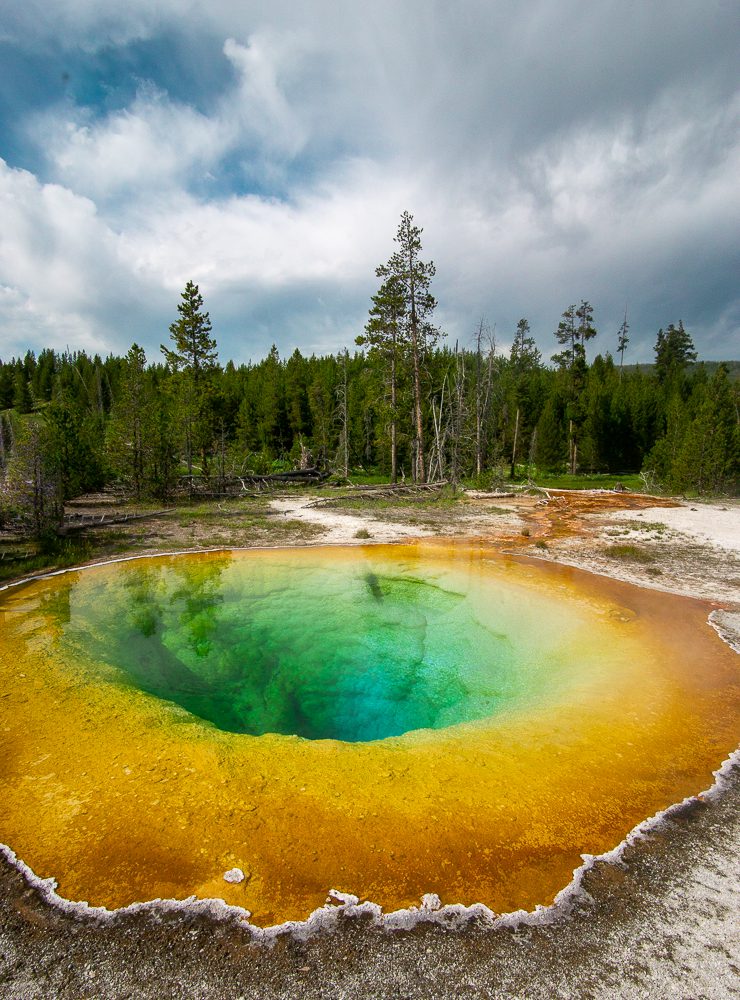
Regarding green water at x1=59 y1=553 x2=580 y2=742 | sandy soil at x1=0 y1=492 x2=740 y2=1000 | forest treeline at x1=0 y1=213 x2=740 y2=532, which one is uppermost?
forest treeline at x1=0 y1=213 x2=740 y2=532

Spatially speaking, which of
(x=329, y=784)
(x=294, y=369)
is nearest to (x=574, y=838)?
(x=329, y=784)

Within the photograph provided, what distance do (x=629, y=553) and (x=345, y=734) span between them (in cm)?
1048

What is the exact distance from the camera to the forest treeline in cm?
2162

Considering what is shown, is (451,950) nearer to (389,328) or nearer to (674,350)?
(389,328)

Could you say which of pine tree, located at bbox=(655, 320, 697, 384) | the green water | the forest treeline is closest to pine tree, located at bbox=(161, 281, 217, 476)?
the forest treeline

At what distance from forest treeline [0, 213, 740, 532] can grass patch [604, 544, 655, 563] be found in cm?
1455

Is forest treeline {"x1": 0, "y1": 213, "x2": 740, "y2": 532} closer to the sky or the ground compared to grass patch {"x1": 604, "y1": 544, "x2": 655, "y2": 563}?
closer to the sky

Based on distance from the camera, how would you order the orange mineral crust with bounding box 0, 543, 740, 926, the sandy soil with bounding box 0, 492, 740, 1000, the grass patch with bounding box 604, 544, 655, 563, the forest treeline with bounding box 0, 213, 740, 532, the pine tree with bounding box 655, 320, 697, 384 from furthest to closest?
1. the pine tree with bounding box 655, 320, 697, 384
2. the forest treeline with bounding box 0, 213, 740, 532
3. the grass patch with bounding box 604, 544, 655, 563
4. the orange mineral crust with bounding box 0, 543, 740, 926
5. the sandy soil with bounding box 0, 492, 740, 1000

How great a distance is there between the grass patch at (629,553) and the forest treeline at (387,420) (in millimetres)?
14548

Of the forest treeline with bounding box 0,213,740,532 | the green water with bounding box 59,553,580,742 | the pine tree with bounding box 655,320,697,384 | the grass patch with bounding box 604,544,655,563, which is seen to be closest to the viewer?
the green water with bounding box 59,553,580,742

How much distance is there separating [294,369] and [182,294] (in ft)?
84.5

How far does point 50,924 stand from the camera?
3.17 metres

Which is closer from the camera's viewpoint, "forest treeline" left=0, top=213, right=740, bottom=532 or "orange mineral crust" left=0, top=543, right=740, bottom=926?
"orange mineral crust" left=0, top=543, right=740, bottom=926

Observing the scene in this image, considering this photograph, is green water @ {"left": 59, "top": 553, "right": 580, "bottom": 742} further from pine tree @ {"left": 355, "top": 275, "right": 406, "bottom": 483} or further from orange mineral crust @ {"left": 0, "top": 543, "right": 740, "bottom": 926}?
pine tree @ {"left": 355, "top": 275, "right": 406, "bottom": 483}
